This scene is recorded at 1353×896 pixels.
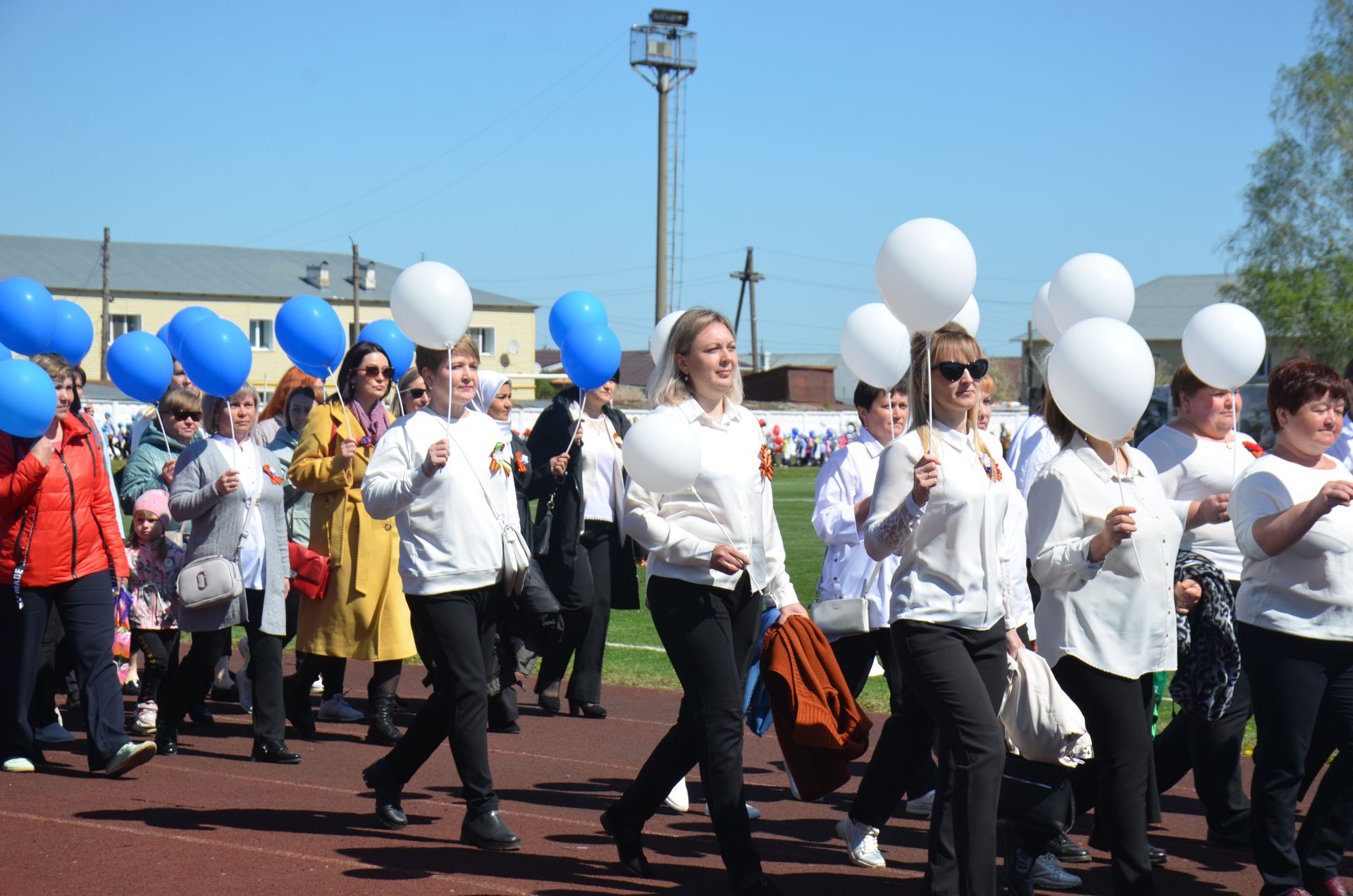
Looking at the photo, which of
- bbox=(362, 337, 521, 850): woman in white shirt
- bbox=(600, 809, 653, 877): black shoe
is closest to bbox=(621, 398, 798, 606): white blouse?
bbox=(362, 337, 521, 850): woman in white shirt

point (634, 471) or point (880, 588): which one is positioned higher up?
point (634, 471)

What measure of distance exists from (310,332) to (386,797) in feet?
9.38

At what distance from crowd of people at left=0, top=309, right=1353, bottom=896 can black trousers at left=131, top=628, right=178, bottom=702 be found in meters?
0.46

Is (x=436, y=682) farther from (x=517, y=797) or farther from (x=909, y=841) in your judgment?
(x=909, y=841)

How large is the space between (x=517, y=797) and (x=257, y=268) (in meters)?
70.1

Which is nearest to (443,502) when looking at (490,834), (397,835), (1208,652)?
(490,834)

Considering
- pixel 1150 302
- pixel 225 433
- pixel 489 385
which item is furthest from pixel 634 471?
pixel 1150 302

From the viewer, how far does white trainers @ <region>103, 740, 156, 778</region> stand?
6.68 m

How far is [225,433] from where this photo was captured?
781cm

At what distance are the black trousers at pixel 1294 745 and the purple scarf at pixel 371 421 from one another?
479 centimetres

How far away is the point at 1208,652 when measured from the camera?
5.47 m

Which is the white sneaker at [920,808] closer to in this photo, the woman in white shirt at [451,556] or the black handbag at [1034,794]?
the black handbag at [1034,794]

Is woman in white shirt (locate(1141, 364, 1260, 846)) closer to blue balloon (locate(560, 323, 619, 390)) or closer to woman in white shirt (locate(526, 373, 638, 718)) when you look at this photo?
blue balloon (locate(560, 323, 619, 390))

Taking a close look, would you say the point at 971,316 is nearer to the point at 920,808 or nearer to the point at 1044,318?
the point at 1044,318
